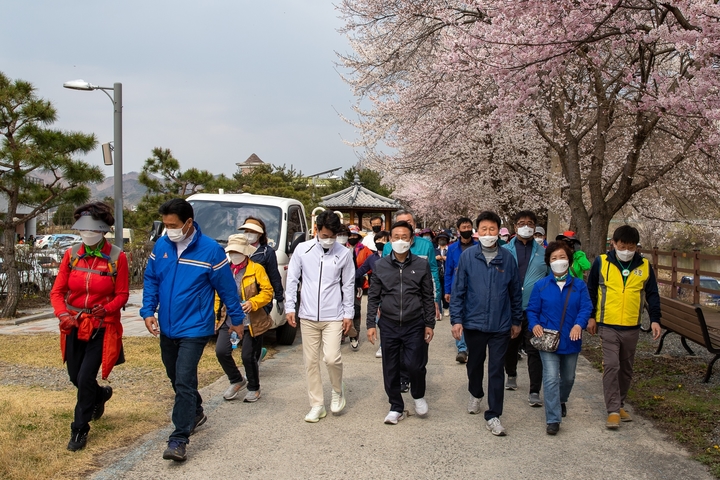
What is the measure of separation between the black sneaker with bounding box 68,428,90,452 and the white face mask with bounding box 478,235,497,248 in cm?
350

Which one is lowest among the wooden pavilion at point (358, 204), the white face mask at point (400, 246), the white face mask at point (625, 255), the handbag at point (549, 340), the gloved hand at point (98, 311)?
the handbag at point (549, 340)

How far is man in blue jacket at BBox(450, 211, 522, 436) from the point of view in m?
5.59

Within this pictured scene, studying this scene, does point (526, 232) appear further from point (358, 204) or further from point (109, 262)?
point (358, 204)

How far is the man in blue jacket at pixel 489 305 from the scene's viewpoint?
5.59m

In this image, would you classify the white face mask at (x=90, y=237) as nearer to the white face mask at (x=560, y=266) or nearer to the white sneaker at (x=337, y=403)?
the white sneaker at (x=337, y=403)

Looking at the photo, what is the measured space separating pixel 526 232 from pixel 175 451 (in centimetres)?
427

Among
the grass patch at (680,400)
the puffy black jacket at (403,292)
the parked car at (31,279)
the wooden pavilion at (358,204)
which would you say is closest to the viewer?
the grass patch at (680,400)

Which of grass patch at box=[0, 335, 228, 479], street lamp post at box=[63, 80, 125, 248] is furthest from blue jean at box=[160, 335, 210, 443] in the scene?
street lamp post at box=[63, 80, 125, 248]

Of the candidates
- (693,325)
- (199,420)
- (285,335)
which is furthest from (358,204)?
(199,420)

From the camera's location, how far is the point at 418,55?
17.7 m

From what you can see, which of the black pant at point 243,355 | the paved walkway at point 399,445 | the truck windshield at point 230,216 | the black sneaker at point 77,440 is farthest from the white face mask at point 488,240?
the truck windshield at point 230,216

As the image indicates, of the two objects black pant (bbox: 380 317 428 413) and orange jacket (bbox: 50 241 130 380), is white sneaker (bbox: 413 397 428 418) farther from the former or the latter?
orange jacket (bbox: 50 241 130 380)

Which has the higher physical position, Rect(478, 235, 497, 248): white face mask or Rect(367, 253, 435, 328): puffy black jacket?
Rect(478, 235, 497, 248): white face mask

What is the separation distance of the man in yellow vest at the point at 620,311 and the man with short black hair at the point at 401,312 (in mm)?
1488
